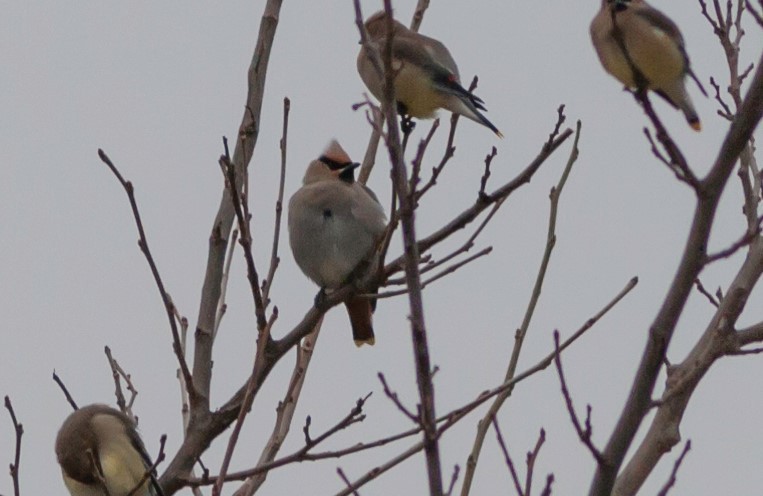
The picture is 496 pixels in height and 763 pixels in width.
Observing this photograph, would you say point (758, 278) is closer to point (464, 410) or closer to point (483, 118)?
point (464, 410)

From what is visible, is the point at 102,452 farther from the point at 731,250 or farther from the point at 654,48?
the point at 731,250

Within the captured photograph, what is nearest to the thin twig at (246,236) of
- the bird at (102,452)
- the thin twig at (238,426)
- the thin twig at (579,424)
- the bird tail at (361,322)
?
the thin twig at (238,426)

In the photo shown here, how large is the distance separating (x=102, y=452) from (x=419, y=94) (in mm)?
2234

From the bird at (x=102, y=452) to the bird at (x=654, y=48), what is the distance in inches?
74.6

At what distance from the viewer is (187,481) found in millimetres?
3271

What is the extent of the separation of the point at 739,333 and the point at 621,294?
33.2 inches

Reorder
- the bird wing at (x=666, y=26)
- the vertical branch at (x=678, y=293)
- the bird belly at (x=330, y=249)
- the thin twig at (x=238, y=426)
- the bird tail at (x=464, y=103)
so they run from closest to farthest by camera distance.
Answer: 1. the vertical branch at (x=678, y=293)
2. the thin twig at (x=238, y=426)
3. the bird wing at (x=666, y=26)
4. the bird belly at (x=330, y=249)
5. the bird tail at (x=464, y=103)

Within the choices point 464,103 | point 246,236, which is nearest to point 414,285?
point 246,236

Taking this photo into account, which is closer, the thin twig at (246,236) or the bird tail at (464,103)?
the thin twig at (246,236)

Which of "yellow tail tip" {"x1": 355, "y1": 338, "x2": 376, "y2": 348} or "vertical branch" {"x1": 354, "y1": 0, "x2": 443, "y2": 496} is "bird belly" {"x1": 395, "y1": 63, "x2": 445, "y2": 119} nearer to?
"yellow tail tip" {"x1": 355, "y1": 338, "x2": 376, "y2": 348}

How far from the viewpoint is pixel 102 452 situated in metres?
4.46

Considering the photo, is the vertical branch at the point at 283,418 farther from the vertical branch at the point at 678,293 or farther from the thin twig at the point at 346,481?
the vertical branch at the point at 678,293

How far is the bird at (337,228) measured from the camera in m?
4.88

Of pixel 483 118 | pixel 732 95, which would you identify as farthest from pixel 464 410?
pixel 483 118
